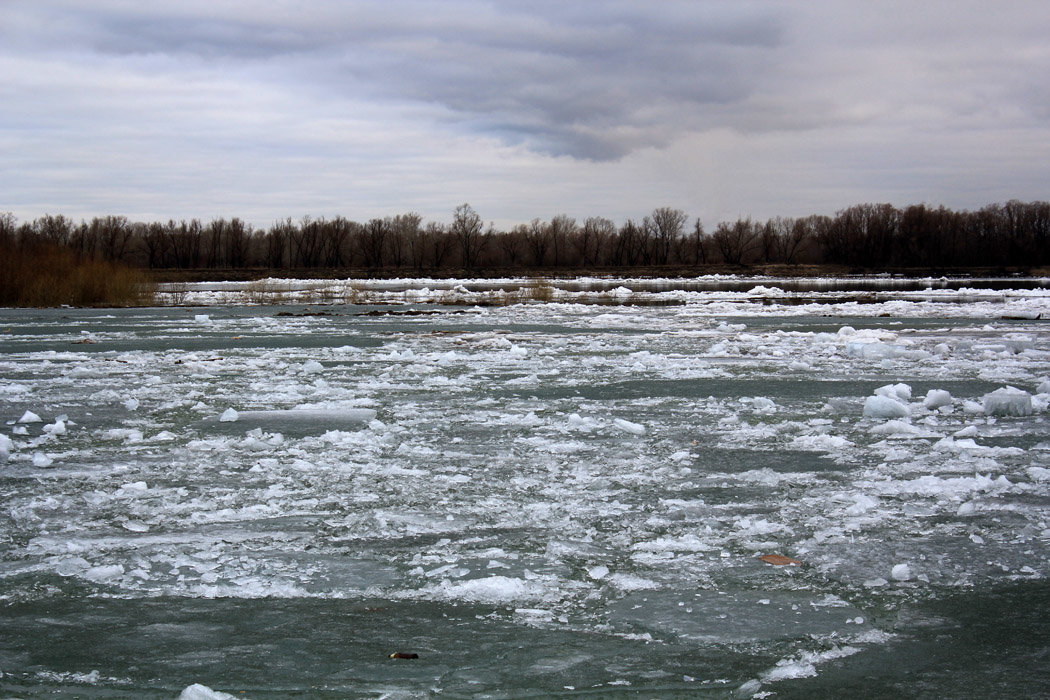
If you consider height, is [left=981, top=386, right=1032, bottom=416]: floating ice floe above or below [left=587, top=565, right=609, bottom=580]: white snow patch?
above

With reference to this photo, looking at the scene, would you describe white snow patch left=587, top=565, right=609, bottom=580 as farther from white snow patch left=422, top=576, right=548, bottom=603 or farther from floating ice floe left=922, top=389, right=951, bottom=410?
floating ice floe left=922, top=389, right=951, bottom=410

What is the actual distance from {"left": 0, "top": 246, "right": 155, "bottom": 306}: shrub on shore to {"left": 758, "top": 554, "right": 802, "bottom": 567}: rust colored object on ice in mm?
28682

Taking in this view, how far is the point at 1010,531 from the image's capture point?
436cm

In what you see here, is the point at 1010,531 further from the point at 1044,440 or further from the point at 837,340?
the point at 837,340

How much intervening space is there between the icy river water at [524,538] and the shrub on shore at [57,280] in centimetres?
2101

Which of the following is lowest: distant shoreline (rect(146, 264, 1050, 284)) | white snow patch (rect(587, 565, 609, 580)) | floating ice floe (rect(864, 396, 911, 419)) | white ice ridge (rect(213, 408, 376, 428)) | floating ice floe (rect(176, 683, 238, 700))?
floating ice floe (rect(176, 683, 238, 700))

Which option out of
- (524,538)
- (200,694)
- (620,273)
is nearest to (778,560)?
(524,538)

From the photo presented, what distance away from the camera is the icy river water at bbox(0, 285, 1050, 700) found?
292 cm

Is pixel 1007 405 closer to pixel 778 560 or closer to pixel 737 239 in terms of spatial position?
pixel 778 560

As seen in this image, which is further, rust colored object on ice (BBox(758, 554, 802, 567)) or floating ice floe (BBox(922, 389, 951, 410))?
floating ice floe (BBox(922, 389, 951, 410))

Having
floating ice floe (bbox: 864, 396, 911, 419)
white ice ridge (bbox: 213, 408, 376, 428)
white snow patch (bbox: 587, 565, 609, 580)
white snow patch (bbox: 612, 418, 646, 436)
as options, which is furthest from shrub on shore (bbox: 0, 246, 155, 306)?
white snow patch (bbox: 587, 565, 609, 580)

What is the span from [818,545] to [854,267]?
266ft

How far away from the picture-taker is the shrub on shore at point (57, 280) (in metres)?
28.0

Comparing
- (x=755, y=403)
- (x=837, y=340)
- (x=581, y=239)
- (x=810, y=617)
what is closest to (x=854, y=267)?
(x=581, y=239)
